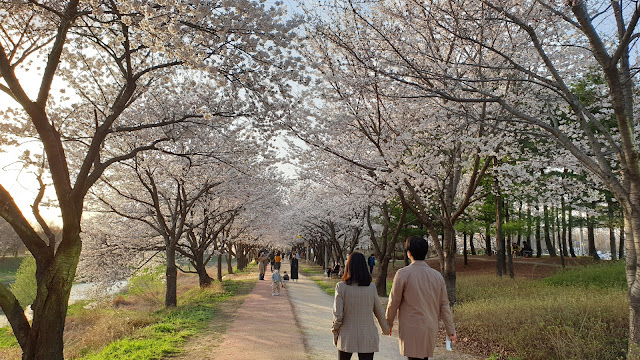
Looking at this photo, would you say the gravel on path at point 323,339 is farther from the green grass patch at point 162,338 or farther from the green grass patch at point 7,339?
the green grass patch at point 7,339

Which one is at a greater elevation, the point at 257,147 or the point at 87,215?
the point at 257,147

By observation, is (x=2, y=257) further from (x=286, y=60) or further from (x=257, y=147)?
(x=286, y=60)

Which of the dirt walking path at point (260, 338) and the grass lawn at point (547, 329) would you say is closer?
the grass lawn at point (547, 329)

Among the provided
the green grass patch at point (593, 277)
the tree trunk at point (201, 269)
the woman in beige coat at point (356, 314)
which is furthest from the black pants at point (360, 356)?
the tree trunk at point (201, 269)

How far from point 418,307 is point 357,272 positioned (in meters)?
0.67

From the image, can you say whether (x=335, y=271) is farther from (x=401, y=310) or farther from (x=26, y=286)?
(x=401, y=310)

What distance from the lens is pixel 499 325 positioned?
24.5 ft

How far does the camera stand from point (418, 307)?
12.9 feet

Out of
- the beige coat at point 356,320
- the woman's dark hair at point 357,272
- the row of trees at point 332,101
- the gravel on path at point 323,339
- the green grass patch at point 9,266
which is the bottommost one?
the green grass patch at point 9,266

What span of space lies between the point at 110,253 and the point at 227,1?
16.0 m

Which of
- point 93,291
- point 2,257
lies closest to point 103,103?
point 93,291

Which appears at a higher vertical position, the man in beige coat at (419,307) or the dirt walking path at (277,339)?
the man in beige coat at (419,307)

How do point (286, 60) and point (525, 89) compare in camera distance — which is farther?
point (525, 89)

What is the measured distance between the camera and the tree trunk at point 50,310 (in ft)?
18.1
